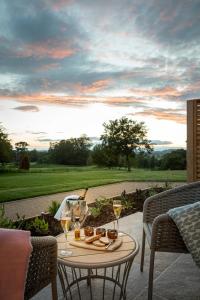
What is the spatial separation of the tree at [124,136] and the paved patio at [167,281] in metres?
15.4

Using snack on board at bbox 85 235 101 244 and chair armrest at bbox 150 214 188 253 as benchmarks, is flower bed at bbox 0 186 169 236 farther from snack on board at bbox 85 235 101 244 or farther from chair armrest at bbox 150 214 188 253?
chair armrest at bbox 150 214 188 253

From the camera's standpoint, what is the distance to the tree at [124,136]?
60.6 feet

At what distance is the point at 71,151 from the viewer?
423 inches

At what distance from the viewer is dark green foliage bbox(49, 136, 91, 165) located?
31.3ft

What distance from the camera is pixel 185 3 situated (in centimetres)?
477

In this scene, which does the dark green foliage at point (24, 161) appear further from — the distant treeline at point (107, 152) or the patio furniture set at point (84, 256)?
the patio furniture set at point (84, 256)

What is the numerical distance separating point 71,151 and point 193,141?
6.63m

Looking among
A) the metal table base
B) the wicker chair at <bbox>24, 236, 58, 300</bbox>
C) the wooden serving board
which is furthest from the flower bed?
the wicker chair at <bbox>24, 236, 58, 300</bbox>

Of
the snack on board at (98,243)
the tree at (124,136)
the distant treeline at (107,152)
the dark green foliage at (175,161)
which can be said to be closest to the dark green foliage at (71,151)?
the distant treeline at (107,152)

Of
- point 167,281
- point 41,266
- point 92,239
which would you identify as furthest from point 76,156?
point 41,266

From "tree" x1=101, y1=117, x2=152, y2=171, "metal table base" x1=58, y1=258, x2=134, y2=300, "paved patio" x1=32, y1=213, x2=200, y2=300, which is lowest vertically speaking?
"paved patio" x1=32, y1=213, x2=200, y2=300

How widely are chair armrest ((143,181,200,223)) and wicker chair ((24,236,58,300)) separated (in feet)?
4.11

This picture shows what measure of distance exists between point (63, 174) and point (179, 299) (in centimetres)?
872

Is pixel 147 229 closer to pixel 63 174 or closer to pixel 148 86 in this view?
pixel 148 86
